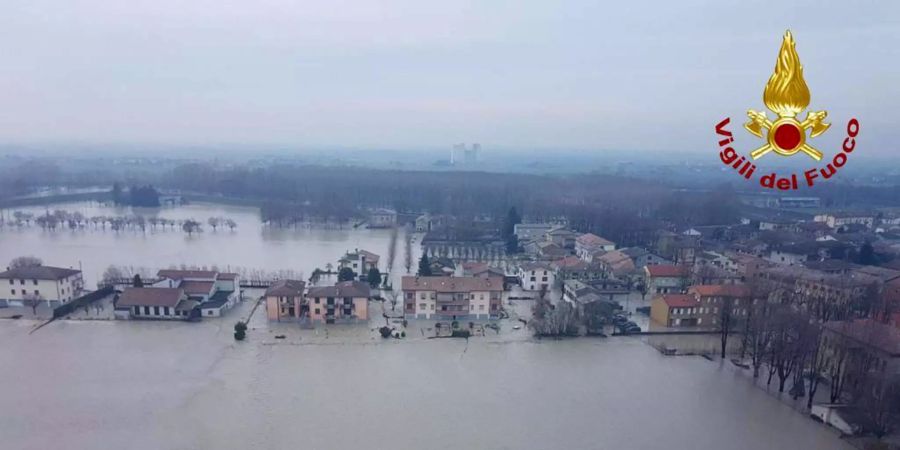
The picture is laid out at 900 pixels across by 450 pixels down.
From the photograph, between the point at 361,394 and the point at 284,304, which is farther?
the point at 284,304

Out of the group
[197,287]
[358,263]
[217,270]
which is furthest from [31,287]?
[358,263]

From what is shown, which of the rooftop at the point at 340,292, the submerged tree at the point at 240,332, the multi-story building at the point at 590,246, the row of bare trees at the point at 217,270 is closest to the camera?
the submerged tree at the point at 240,332

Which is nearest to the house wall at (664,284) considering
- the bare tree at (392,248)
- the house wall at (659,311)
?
the house wall at (659,311)

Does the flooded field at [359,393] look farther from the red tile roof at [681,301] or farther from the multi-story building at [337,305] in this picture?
the red tile roof at [681,301]

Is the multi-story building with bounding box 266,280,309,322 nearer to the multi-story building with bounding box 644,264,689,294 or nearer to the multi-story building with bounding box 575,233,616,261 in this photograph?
the multi-story building with bounding box 644,264,689,294

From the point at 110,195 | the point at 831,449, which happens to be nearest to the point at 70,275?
the point at 831,449

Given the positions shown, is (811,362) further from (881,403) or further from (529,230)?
(529,230)

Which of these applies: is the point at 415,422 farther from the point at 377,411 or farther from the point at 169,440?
the point at 169,440
